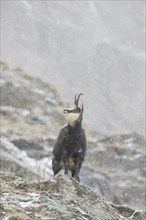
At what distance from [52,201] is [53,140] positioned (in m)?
22.3

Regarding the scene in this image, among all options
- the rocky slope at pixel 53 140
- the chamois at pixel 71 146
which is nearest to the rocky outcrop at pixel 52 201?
the chamois at pixel 71 146

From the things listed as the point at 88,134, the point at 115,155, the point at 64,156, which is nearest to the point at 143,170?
Result: the point at 115,155

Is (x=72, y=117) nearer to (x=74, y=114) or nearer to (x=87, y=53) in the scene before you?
(x=74, y=114)

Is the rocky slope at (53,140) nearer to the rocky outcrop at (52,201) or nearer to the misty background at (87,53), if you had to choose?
the rocky outcrop at (52,201)

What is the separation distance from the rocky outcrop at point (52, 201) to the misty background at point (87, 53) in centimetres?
5026

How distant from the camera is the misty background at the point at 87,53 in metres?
63.3

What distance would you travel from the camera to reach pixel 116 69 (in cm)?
7756

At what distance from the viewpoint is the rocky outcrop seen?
5418mm

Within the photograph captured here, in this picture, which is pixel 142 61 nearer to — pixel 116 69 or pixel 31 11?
pixel 116 69

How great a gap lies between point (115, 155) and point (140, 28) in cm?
6240

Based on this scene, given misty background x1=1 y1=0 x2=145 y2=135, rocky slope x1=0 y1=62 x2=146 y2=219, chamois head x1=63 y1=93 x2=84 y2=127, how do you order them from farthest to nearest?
misty background x1=1 y1=0 x2=145 y2=135 < rocky slope x1=0 y1=62 x2=146 y2=219 < chamois head x1=63 y1=93 x2=84 y2=127

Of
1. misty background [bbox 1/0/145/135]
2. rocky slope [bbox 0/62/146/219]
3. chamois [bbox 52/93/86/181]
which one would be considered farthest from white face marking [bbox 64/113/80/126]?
misty background [bbox 1/0/145/135]

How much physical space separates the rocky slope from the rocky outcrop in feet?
52.5

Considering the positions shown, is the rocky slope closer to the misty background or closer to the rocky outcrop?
the rocky outcrop
